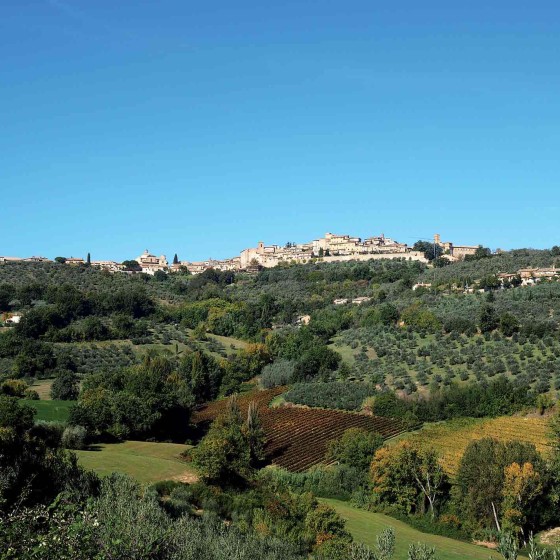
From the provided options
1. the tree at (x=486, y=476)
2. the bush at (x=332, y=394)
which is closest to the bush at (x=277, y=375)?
the bush at (x=332, y=394)

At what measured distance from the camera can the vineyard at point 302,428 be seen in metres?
42.9

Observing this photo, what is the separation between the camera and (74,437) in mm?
38531

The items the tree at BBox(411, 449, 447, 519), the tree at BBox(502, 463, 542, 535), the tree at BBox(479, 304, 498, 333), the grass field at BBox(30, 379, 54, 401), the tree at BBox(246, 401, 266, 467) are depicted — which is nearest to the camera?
the tree at BBox(502, 463, 542, 535)

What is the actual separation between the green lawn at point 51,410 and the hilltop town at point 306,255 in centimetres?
7803

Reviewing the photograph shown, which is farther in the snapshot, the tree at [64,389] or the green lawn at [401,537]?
the tree at [64,389]

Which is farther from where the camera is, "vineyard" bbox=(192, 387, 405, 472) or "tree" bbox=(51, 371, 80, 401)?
"tree" bbox=(51, 371, 80, 401)

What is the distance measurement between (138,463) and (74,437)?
661 cm

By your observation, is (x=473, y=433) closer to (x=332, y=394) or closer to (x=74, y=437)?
(x=332, y=394)

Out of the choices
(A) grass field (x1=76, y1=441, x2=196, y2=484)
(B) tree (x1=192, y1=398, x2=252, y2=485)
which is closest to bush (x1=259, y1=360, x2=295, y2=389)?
(A) grass field (x1=76, y1=441, x2=196, y2=484)

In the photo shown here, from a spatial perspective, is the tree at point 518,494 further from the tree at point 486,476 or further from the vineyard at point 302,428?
the vineyard at point 302,428

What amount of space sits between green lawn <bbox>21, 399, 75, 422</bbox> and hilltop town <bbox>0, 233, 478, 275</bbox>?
7803 centimetres

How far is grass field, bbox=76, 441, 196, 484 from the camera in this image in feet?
102

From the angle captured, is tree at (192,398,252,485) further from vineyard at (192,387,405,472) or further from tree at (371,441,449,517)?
tree at (371,441,449,517)

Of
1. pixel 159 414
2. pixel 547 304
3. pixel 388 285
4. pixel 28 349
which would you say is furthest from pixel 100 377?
pixel 388 285
